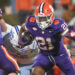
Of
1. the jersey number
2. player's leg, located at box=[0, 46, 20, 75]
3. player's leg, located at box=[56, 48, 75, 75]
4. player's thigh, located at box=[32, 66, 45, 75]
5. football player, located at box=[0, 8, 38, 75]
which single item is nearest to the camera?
player's leg, located at box=[0, 46, 20, 75]

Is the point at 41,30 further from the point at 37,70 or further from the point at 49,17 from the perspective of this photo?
the point at 37,70

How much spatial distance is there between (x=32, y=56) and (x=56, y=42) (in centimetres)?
75

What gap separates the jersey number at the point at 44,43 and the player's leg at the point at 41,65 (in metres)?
0.17

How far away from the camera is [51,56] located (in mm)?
5781

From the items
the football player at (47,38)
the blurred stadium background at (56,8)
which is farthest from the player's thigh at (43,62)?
the blurred stadium background at (56,8)

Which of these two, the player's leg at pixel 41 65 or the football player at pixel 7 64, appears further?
the player's leg at pixel 41 65

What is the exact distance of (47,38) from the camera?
5625mm

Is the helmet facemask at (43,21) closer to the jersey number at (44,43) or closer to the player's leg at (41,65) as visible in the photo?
the jersey number at (44,43)

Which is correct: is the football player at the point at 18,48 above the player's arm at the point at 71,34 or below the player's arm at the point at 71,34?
below

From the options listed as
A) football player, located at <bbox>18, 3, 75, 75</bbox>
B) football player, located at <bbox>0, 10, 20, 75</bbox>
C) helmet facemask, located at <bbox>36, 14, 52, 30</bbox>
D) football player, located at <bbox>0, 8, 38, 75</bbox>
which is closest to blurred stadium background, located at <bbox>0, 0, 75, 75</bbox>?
football player, located at <bbox>0, 8, 38, 75</bbox>

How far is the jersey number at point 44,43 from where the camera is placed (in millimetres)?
5641

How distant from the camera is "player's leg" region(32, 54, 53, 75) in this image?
18.2 feet

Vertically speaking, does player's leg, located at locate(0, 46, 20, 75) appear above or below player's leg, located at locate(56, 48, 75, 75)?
above

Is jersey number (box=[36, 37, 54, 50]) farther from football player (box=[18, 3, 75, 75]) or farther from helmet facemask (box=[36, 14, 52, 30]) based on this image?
helmet facemask (box=[36, 14, 52, 30])
